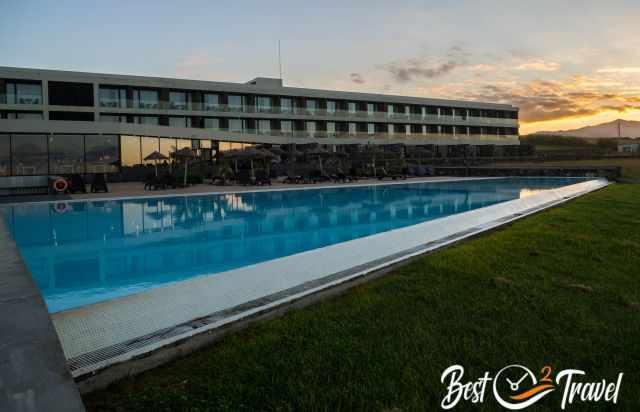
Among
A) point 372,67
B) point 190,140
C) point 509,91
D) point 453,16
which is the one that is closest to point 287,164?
point 190,140

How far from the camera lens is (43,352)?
216cm

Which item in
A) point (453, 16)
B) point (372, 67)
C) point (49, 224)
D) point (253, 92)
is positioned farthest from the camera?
point (253, 92)

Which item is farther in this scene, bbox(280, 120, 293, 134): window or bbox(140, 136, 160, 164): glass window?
bbox(280, 120, 293, 134): window

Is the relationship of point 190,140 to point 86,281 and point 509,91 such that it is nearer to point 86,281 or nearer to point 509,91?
A: point 86,281

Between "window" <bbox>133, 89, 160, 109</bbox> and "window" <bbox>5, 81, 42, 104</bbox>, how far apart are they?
5.58m

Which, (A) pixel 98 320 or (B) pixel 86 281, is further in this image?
Answer: (B) pixel 86 281

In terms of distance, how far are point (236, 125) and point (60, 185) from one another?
18291 millimetres

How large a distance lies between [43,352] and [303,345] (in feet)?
5.74

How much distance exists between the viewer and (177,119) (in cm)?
3309

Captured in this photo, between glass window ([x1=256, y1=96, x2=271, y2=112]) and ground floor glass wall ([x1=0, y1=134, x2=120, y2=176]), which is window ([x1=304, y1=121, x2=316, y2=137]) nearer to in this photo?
glass window ([x1=256, y1=96, x2=271, y2=112])

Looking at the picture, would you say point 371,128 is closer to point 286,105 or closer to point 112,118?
point 286,105

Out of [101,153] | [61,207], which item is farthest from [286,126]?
[61,207]

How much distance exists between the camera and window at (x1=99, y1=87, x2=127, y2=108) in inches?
1190

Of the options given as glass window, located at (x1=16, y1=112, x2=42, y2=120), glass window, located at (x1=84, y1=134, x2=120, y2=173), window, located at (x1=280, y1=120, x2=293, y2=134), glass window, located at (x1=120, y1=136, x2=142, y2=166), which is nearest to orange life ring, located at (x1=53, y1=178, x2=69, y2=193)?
glass window, located at (x1=84, y1=134, x2=120, y2=173)
